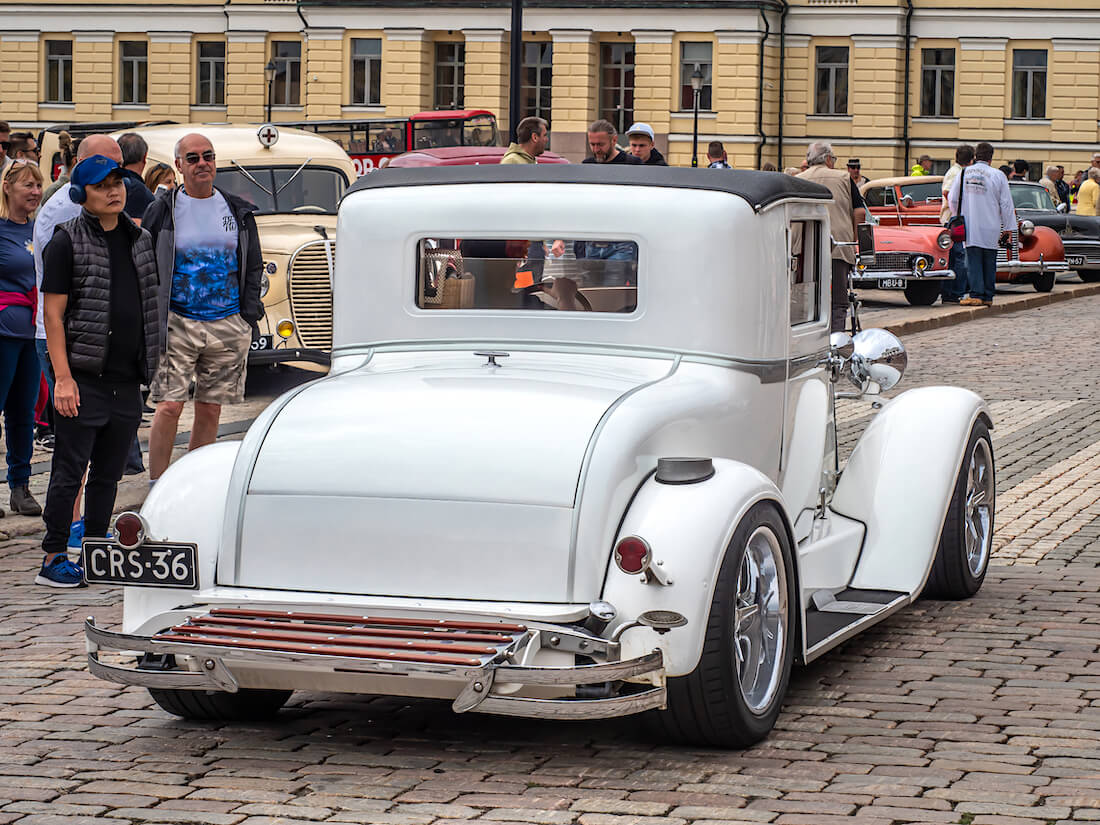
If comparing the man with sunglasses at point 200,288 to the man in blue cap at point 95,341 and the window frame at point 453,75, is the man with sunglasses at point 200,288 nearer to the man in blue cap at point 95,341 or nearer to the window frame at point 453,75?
the man in blue cap at point 95,341

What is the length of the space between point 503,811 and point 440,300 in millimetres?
2171

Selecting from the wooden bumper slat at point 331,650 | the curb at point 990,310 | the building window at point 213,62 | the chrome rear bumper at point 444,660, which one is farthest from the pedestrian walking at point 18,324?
the building window at point 213,62

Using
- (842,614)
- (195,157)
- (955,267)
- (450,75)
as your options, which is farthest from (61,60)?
(842,614)

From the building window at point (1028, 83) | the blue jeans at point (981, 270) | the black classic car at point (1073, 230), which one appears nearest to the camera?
the blue jeans at point (981, 270)

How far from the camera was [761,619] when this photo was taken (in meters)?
5.43

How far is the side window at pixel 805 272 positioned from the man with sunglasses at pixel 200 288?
312cm

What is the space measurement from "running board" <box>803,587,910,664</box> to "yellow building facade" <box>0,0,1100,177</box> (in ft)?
181

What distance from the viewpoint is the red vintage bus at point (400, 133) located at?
34562 millimetres

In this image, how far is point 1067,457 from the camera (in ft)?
37.3

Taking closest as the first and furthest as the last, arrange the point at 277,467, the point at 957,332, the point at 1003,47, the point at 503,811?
1. the point at 503,811
2. the point at 277,467
3. the point at 957,332
4. the point at 1003,47

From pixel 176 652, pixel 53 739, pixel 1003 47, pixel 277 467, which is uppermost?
pixel 1003 47

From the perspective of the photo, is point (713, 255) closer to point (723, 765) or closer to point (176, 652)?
point (723, 765)

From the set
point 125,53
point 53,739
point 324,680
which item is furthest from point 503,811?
point 125,53

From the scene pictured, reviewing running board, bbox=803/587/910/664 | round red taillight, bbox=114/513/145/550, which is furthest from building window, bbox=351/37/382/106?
round red taillight, bbox=114/513/145/550
